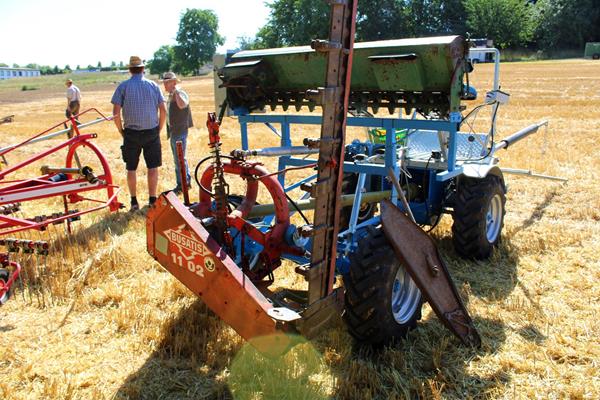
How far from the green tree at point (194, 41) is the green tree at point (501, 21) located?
1745 inches

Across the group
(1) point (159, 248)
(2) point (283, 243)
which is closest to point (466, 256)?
(2) point (283, 243)

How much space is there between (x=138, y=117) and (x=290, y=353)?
4063 mm

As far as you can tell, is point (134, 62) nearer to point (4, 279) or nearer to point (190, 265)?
point (4, 279)

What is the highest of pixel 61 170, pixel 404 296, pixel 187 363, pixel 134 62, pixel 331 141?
pixel 134 62

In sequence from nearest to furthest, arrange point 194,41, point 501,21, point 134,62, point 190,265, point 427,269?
point 190,265 → point 427,269 → point 134,62 → point 501,21 → point 194,41

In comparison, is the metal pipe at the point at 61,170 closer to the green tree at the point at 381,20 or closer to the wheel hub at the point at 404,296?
the wheel hub at the point at 404,296

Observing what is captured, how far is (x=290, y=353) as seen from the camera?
138 inches

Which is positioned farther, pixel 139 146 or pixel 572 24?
pixel 572 24

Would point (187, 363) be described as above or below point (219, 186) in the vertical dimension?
below

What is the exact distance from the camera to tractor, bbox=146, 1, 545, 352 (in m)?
3.01

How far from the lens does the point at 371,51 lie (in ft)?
13.6

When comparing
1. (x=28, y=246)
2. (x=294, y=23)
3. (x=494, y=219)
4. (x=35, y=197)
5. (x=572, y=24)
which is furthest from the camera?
(x=294, y=23)

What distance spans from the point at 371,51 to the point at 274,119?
3.68 ft

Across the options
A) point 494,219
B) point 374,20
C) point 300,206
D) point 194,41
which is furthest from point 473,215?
point 194,41
